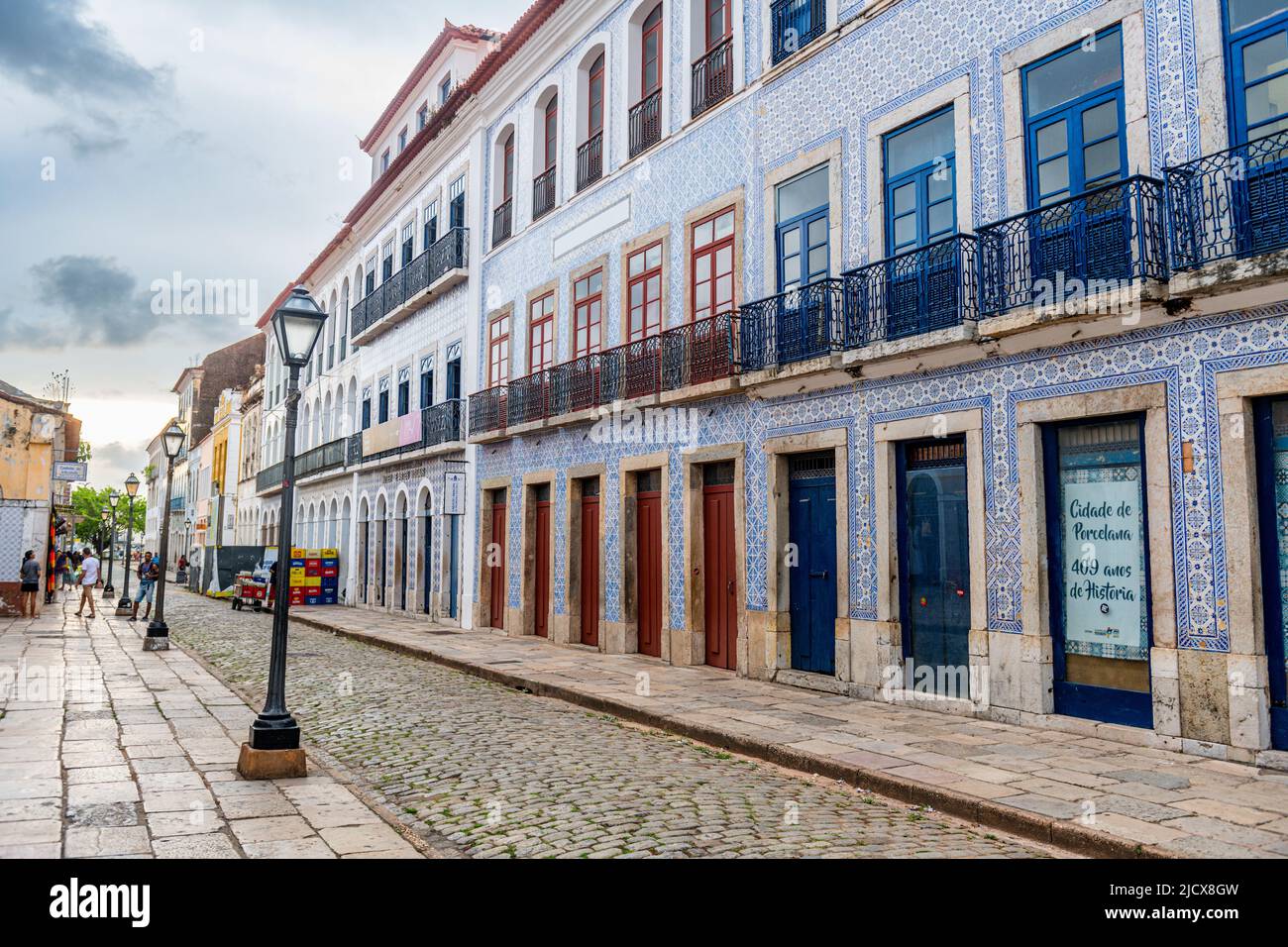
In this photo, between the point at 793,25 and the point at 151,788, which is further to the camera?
the point at 793,25

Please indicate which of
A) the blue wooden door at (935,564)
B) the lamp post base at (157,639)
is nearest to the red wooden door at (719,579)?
the blue wooden door at (935,564)

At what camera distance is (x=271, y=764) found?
6605 millimetres

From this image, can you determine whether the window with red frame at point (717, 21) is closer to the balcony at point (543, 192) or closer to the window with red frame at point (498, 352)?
the balcony at point (543, 192)

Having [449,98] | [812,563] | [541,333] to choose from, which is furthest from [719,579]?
[449,98]

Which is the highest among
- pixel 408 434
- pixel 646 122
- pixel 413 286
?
pixel 646 122

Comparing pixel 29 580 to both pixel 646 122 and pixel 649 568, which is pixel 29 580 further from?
pixel 646 122

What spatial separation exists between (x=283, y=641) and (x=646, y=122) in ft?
34.6

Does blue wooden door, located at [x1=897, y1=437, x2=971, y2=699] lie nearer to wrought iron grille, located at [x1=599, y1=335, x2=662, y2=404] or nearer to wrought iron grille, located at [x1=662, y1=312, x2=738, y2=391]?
wrought iron grille, located at [x1=662, y1=312, x2=738, y2=391]

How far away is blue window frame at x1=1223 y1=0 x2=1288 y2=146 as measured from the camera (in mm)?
7203

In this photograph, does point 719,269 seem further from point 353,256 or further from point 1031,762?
point 353,256

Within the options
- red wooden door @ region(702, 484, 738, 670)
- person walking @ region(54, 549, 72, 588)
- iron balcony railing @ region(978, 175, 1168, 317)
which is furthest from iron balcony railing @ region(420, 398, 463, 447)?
person walking @ region(54, 549, 72, 588)

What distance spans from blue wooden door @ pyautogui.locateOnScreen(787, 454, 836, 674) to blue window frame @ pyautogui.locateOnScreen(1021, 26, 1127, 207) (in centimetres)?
377

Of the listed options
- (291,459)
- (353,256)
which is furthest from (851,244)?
(353,256)

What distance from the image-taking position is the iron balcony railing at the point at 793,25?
37.9 feet
